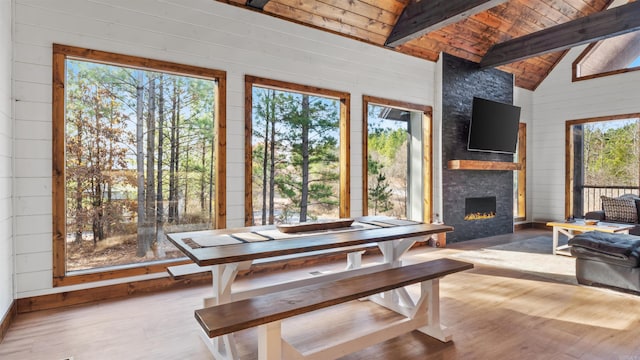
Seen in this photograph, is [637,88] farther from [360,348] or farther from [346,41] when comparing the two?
[360,348]

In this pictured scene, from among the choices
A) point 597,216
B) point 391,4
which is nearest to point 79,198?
point 391,4

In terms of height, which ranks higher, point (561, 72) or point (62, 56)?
point (561, 72)

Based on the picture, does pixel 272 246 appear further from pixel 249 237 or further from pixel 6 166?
pixel 6 166

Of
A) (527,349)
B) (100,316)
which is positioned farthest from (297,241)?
(100,316)

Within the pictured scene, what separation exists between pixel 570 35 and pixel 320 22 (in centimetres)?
362

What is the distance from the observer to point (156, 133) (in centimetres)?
350

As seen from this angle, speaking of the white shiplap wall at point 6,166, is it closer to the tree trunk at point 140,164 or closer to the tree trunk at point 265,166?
the tree trunk at point 140,164

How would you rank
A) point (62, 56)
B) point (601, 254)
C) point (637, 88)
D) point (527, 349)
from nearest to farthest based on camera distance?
1. point (527, 349)
2. point (62, 56)
3. point (601, 254)
4. point (637, 88)

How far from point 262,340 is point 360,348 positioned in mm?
654

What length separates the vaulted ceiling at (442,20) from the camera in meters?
4.10

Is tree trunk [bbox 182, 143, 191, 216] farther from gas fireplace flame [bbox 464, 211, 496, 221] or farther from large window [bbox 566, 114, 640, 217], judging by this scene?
large window [bbox 566, 114, 640, 217]

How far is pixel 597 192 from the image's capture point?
683 centimetres

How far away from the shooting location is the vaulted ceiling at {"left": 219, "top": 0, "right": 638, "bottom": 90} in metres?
4.10

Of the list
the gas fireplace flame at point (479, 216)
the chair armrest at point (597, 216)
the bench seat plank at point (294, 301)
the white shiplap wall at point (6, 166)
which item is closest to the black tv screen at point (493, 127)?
the gas fireplace flame at point (479, 216)
